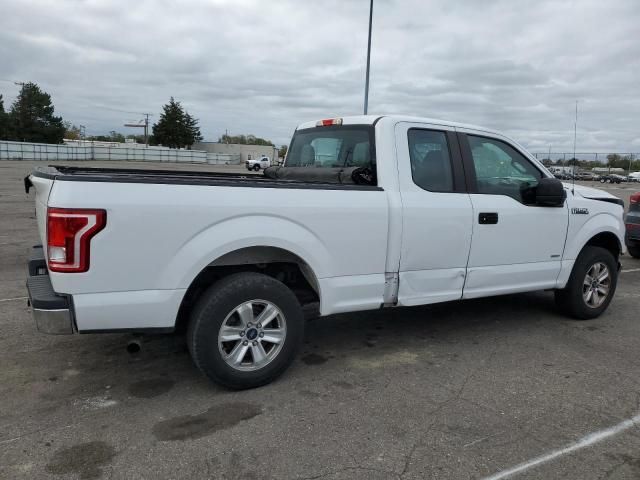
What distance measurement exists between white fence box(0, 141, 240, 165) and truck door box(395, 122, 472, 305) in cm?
5464

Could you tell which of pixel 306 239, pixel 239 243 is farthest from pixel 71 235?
pixel 306 239

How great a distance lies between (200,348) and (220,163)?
244 ft

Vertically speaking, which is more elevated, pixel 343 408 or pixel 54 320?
pixel 54 320

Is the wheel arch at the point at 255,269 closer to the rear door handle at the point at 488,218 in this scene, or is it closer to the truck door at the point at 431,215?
the truck door at the point at 431,215

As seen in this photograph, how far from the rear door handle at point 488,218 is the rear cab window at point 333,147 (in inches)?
39.7

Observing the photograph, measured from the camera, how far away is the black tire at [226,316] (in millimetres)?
3371

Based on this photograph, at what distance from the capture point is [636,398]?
3.71 m

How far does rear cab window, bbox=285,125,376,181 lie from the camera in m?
4.36

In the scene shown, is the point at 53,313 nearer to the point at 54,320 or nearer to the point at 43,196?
the point at 54,320

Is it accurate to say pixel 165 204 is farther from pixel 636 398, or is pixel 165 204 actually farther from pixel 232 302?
pixel 636 398

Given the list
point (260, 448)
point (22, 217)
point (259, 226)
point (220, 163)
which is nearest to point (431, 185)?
point (259, 226)

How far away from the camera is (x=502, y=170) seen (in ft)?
15.6

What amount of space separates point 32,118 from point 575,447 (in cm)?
9018

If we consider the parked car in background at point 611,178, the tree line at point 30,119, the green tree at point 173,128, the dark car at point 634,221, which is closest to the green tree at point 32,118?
the tree line at point 30,119
